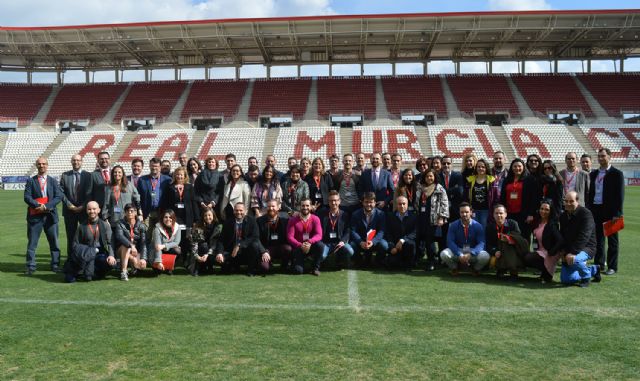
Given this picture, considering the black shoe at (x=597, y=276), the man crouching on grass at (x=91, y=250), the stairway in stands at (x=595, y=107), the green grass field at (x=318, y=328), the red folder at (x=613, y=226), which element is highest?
the stairway in stands at (x=595, y=107)

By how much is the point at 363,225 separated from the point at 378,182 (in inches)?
31.7

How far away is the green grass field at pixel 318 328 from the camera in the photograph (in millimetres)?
3438

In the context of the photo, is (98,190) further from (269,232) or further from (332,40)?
(332,40)

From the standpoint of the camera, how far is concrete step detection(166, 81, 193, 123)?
33.9 m

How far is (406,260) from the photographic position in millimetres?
7012

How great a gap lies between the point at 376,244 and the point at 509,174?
217cm

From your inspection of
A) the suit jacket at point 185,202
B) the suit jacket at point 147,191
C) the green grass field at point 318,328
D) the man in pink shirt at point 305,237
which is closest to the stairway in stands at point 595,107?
the green grass field at point 318,328

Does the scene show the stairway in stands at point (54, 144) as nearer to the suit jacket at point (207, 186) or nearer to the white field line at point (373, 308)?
the suit jacket at point (207, 186)

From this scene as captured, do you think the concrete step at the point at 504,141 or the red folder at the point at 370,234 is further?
the concrete step at the point at 504,141

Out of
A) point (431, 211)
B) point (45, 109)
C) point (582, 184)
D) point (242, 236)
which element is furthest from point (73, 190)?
point (45, 109)

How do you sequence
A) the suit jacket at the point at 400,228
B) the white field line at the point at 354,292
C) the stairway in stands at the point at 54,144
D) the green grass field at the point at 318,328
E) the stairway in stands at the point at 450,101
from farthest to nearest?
1. the stairway in stands at the point at 450,101
2. the stairway in stands at the point at 54,144
3. the suit jacket at the point at 400,228
4. the white field line at the point at 354,292
5. the green grass field at the point at 318,328

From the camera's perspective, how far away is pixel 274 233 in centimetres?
700

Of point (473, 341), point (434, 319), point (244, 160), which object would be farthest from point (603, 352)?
point (244, 160)

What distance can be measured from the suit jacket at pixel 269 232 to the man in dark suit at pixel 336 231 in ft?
2.00
